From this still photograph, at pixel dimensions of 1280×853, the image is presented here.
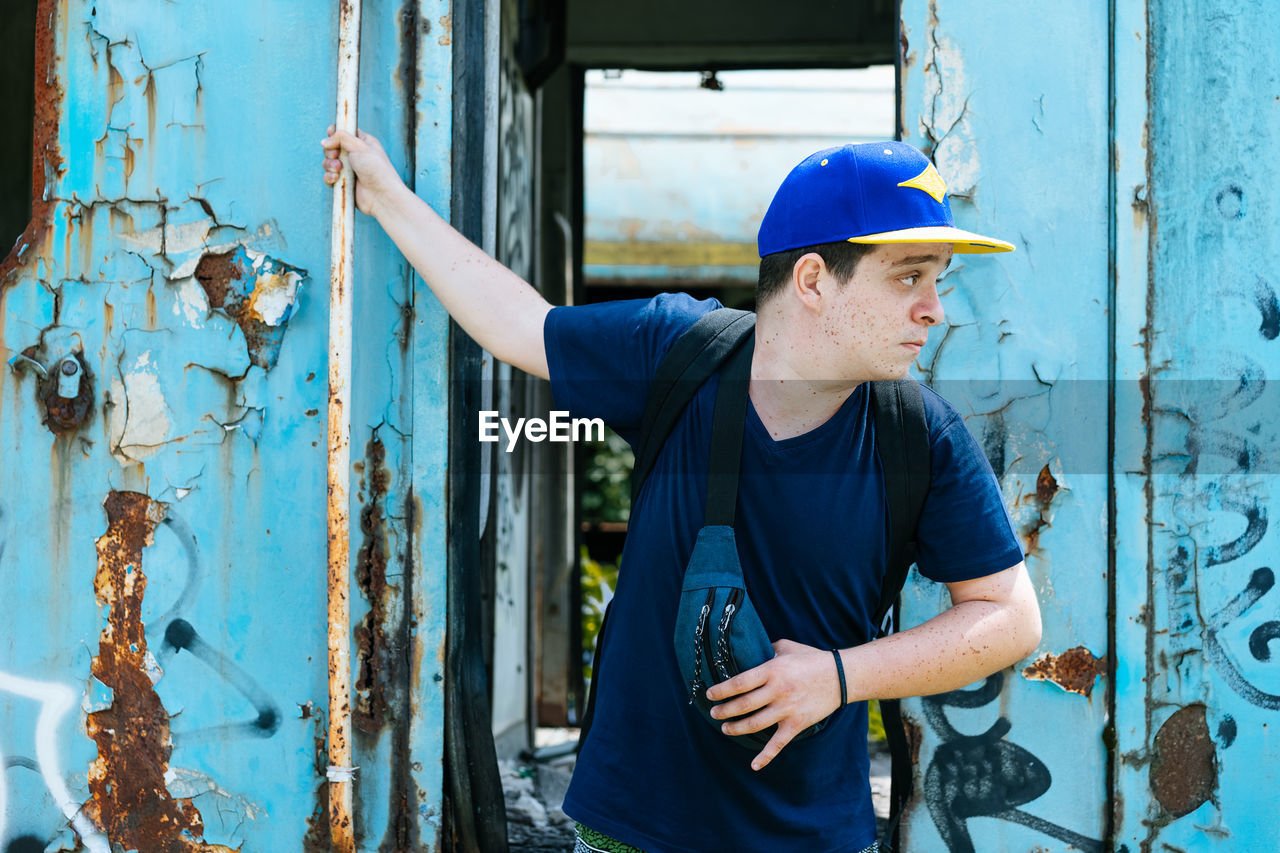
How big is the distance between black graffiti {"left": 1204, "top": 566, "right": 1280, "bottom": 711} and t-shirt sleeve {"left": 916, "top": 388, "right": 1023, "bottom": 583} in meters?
0.81

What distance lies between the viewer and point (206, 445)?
7.04 ft

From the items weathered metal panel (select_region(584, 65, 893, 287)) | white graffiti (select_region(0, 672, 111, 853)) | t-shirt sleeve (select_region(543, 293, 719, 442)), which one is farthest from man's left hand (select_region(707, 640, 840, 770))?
weathered metal panel (select_region(584, 65, 893, 287))

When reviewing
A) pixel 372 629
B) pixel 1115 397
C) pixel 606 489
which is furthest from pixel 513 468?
pixel 606 489

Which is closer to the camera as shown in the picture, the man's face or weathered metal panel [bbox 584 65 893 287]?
the man's face

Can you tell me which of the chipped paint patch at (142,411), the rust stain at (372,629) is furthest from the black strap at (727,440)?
the chipped paint patch at (142,411)

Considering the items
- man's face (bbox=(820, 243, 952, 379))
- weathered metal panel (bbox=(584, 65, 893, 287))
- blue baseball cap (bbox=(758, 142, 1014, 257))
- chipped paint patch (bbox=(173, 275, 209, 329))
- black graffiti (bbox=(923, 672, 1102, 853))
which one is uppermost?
weathered metal panel (bbox=(584, 65, 893, 287))

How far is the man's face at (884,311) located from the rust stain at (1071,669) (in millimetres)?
900

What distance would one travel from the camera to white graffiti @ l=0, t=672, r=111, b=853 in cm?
212

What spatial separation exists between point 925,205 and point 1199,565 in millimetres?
1110

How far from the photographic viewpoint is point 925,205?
153cm

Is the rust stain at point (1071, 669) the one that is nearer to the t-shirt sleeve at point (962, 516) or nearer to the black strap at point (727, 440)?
the t-shirt sleeve at point (962, 516)

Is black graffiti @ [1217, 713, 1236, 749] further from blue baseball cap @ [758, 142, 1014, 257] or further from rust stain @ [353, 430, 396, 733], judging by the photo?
rust stain @ [353, 430, 396, 733]

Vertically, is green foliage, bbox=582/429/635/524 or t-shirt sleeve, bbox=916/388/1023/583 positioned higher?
t-shirt sleeve, bbox=916/388/1023/583

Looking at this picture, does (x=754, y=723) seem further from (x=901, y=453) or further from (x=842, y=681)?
(x=901, y=453)
